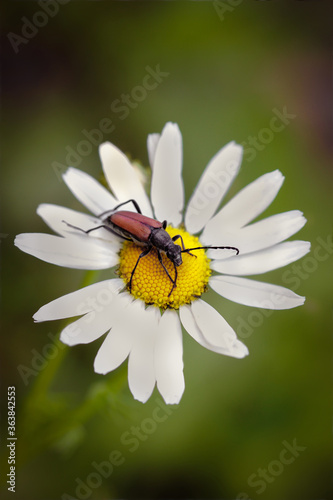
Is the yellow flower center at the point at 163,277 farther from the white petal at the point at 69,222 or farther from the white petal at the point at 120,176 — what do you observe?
the white petal at the point at 120,176

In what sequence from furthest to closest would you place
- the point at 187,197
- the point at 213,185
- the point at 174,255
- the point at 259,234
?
1. the point at 187,197
2. the point at 213,185
3. the point at 259,234
4. the point at 174,255

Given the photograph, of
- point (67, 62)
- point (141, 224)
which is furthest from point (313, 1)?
point (141, 224)

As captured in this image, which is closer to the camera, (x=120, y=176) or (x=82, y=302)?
(x=82, y=302)

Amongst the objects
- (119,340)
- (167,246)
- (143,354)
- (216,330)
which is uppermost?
(167,246)

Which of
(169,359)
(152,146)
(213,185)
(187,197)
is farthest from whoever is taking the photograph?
(187,197)

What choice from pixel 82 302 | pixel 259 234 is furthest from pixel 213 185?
pixel 82 302

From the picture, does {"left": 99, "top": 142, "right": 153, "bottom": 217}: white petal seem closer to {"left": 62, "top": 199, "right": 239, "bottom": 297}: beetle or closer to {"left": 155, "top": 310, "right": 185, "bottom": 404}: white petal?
{"left": 62, "top": 199, "right": 239, "bottom": 297}: beetle

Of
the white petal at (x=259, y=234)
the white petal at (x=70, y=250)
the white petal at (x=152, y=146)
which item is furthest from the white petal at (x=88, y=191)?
the white petal at (x=259, y=234)

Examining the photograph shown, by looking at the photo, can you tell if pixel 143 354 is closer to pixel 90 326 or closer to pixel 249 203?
pixel 90 326
